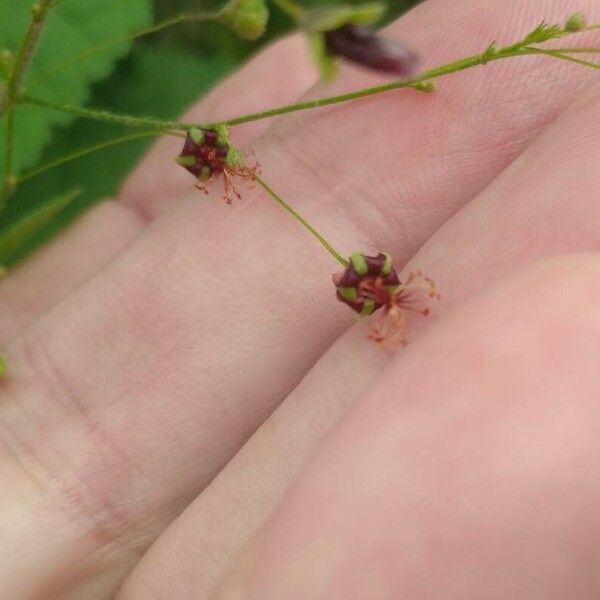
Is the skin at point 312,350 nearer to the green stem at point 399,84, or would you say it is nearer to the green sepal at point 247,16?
the green stem at point 399,84

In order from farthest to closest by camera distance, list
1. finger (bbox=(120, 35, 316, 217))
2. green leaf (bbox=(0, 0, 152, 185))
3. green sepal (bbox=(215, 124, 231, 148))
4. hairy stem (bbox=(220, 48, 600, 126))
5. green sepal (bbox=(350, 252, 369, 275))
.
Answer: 1. finger (bbox=(120, 35, 316, 217))
2. green leaf (bbox=(0, 0, 152, 185))
3. green sepal (bbox=(215, 124, 231, 148))
4. hairy stem (bbox=(220, 48, 600, 126))
5. green sepal (bbox=(350, 252, 369, 275))

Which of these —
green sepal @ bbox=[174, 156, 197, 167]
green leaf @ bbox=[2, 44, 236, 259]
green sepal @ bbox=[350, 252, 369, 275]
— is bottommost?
green sepal @ bbox=[350, 252, 369, 275]

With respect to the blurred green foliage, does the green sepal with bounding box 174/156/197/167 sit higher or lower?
lower

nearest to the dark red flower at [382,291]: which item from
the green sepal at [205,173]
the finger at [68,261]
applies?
the green sepal at [205,173]

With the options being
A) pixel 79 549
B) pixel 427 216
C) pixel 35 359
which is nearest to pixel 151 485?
pixel 79 549

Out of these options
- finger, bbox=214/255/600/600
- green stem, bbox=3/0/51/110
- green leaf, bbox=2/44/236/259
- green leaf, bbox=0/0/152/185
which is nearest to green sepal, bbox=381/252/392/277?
finger, bbox=214/255/600/600

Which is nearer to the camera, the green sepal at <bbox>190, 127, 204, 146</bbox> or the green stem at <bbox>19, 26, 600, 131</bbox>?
the green stem at <bbox>19, 26, 600, 131</bbox>

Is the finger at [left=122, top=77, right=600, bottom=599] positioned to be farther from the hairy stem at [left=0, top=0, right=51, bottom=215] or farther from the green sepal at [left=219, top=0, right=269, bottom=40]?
the hairy stem at [left=0, top=0, right=51, bottom=215]
